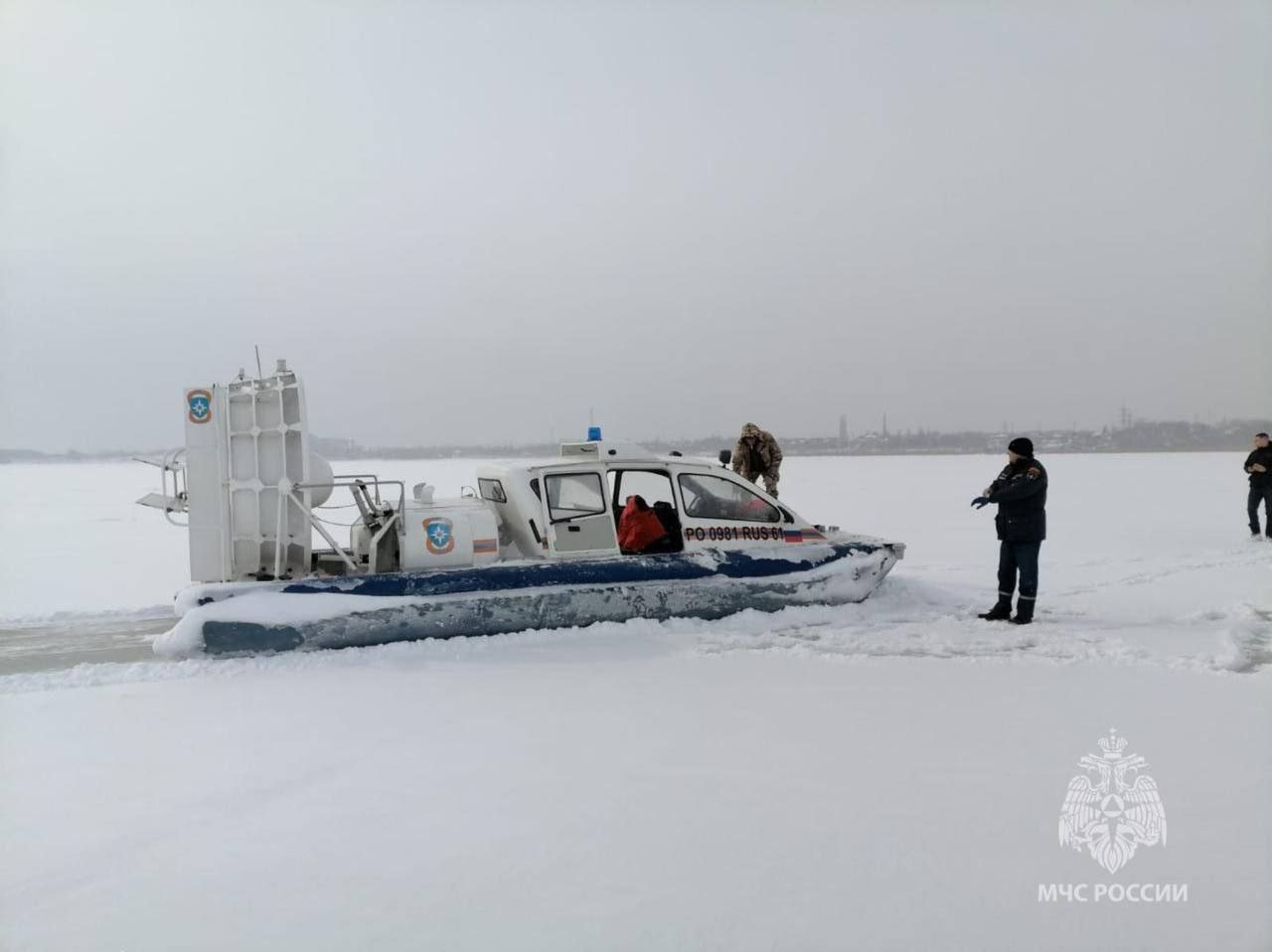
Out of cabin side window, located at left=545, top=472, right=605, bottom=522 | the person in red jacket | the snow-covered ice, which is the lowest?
the snow-covered ice

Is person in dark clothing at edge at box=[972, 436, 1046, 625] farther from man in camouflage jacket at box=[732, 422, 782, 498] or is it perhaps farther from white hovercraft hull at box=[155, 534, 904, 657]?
man in camouflage jacket at box=[732, 422, 782, 498]

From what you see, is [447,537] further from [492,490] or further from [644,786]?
[644,786]

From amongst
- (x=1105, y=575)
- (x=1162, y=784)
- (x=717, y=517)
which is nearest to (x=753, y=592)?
(x=717, y=517)

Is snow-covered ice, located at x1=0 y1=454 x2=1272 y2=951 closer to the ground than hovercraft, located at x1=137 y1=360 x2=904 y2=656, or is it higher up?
closer to the ground

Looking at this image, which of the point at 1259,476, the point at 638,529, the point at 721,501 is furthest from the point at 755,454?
the point at 1259,476

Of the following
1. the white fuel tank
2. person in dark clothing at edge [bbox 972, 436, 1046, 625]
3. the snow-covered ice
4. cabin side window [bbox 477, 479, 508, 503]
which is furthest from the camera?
cabin side window [bbox 477, 479, 508, 503]

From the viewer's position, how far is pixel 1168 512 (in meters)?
17.5

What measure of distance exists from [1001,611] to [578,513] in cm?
383

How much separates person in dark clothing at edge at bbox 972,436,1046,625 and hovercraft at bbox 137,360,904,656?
39.3 inches

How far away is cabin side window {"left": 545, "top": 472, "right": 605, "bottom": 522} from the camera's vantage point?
820 cm

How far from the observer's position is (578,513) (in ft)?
27.0

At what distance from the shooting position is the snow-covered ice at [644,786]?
300 centimetres

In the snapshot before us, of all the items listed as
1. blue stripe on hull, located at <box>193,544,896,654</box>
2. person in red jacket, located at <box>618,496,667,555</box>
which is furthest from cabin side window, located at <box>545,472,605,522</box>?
blue stripe on hull, located at <box>193,544,896,654</box>

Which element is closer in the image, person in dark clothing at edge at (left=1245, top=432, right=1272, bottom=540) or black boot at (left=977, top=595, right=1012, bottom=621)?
black boot at (left=977, top=595, right=1012, bottom=621)
